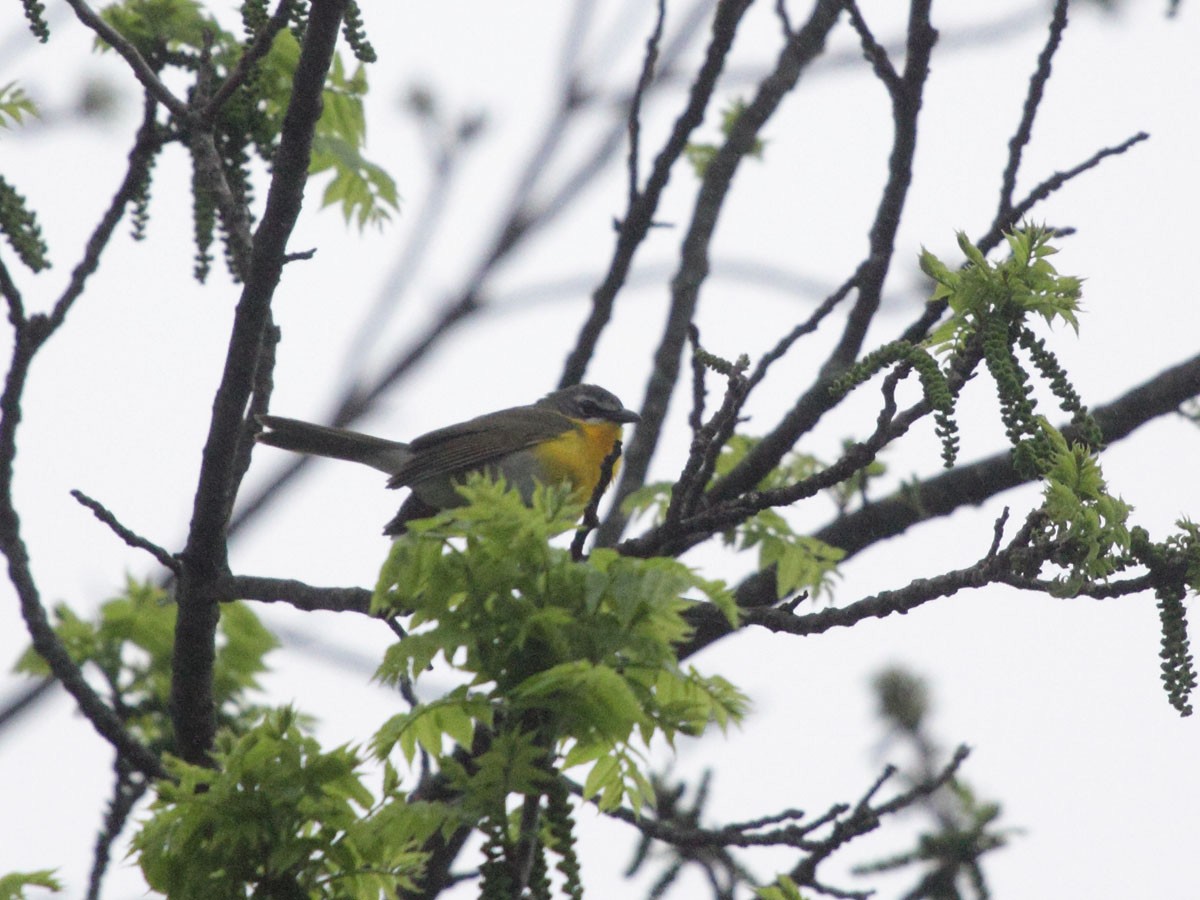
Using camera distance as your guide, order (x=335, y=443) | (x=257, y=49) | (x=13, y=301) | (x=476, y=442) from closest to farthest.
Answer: (x=257, y=49) < (x=13, y=301) < (x=335, y=443) < (x=476, y=442)

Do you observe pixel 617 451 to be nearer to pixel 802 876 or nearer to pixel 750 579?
pixel 802 876

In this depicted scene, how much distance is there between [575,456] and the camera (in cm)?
873

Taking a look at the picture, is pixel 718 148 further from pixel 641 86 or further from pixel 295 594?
pixel 295 594

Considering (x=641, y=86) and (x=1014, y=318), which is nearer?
(x=1014, y=318)

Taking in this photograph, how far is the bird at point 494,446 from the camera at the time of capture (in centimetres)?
779

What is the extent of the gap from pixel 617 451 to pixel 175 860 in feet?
4.85

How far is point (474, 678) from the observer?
305 cm

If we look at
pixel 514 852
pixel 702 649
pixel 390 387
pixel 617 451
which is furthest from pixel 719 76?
pixel 514 852

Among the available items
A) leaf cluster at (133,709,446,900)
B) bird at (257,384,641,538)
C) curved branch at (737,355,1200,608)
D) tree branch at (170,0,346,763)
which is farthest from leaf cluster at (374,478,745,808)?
bird at (257,384,641,538)

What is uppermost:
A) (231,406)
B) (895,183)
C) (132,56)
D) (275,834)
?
(895,183)

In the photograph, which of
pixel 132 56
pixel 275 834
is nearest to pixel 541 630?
pixel 275 834

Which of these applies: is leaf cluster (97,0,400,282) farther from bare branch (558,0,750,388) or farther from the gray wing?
the gray wing

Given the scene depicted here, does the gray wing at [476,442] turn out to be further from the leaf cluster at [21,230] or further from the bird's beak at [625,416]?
the leaf cluster at [21,230]

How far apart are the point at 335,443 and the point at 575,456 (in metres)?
1.57
